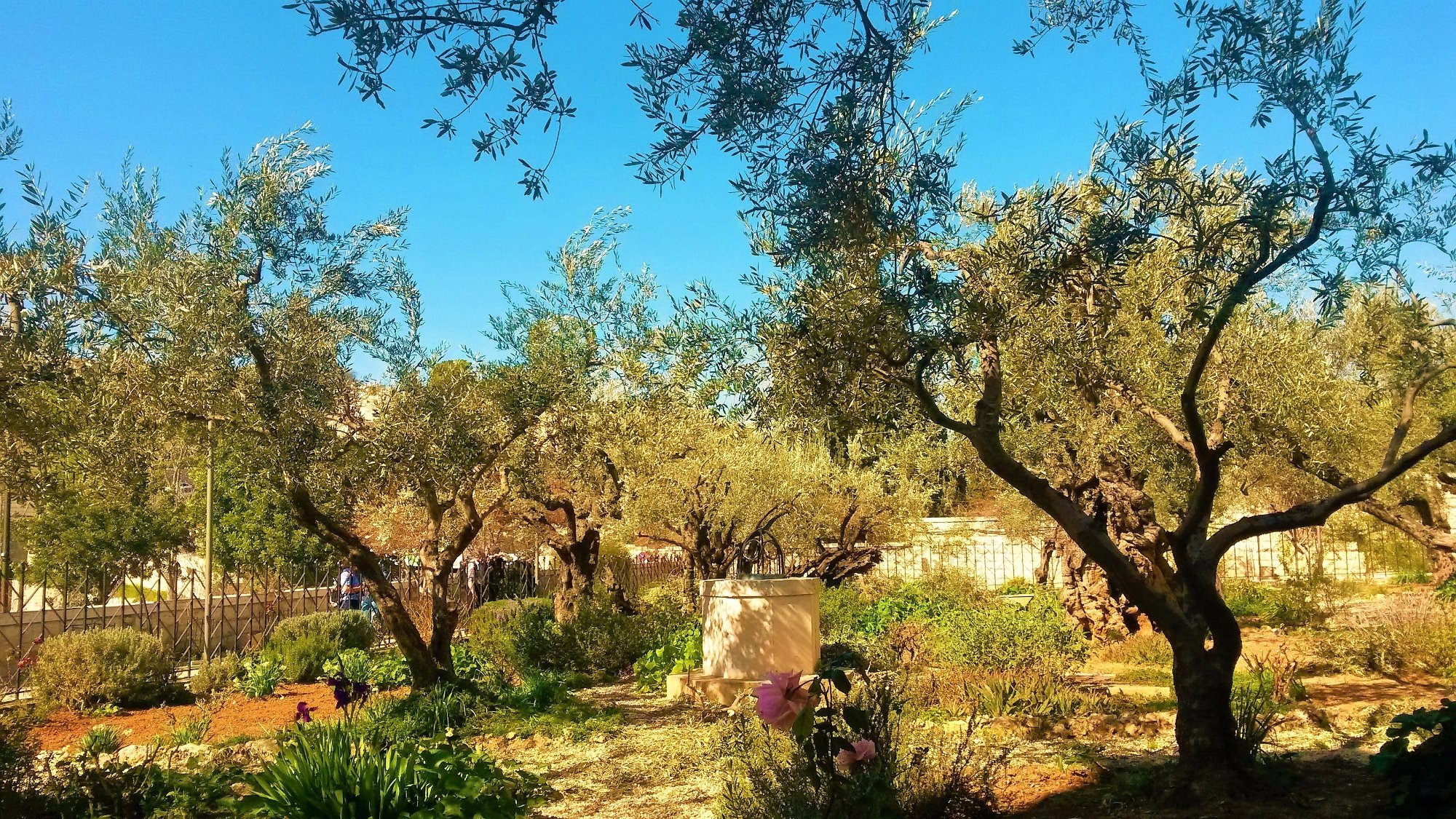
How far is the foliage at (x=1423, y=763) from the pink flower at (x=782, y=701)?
286 cm

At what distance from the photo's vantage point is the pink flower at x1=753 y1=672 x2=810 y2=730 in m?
3.80

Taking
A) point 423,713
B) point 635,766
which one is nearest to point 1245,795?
point 635,766

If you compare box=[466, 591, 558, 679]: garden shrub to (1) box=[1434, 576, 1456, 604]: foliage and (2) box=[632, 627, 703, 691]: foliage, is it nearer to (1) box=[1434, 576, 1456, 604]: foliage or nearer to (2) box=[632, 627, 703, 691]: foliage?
(2) box=[632, 627, 703, 691]: foliage

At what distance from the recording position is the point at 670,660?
12.2m

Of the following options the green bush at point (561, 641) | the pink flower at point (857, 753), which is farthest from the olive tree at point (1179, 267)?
the green bush at point (561, 641)

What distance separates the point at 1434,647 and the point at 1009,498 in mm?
7292

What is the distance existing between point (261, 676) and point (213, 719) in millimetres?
1849

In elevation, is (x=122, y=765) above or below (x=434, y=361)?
below

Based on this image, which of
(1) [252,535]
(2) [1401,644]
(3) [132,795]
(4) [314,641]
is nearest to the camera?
(3) [132,795]

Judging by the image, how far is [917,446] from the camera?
47.8ft

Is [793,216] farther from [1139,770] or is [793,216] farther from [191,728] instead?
[191,728]

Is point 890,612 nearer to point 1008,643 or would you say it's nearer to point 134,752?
point 1008,643

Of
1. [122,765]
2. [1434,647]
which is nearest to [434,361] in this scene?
[122,765]

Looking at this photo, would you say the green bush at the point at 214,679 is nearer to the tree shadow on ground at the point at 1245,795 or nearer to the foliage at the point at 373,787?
the foliage at the point at 373,787
